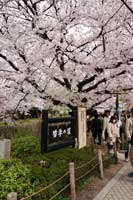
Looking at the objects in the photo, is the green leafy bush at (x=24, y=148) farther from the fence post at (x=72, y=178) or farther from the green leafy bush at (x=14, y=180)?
the green leafy bush at (x=14, y=180)

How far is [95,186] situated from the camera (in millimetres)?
7129

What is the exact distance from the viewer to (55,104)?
1143cm

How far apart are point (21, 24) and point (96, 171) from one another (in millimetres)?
5726

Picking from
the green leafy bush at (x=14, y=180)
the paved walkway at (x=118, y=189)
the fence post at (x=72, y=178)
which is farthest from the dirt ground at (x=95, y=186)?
the green leafy bush at (x=14, y=180)

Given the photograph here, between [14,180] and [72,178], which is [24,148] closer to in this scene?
[72,178]

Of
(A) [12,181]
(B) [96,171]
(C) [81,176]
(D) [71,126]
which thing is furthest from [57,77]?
Answer: (A) [12,181]

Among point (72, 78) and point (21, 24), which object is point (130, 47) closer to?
point (72, 78)

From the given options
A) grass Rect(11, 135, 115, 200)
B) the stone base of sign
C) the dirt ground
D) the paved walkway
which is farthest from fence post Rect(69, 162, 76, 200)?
the stone base of sign

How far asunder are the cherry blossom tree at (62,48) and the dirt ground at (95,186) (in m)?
3.24

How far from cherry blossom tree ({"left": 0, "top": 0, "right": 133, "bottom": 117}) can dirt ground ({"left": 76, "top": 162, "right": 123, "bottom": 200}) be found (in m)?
3.24

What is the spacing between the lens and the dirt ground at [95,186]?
20.7 feet

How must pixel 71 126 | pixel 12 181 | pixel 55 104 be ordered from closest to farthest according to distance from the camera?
1. pixel 12 181
2. pixel 71 126
3. pixel 55 104

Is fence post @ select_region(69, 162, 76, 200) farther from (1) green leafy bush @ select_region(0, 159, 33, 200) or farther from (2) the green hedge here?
(1) green leafy bush @ select_region(0, 159, 33, 200)

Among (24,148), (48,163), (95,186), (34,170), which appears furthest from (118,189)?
(24,148)
